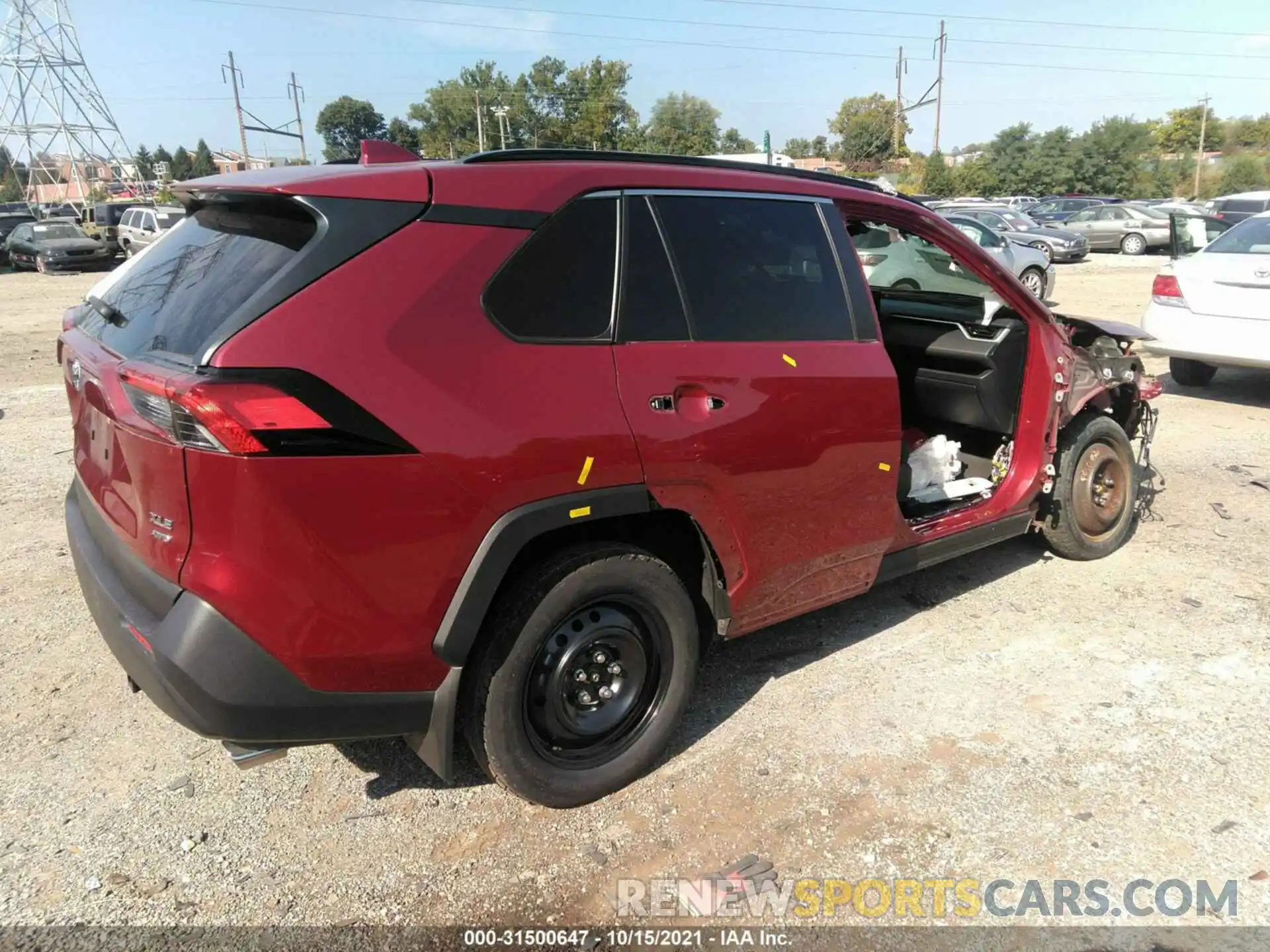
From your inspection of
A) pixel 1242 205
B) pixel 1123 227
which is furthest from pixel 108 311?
pixel 1123 227

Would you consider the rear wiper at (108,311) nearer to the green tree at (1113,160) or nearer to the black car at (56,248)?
the black car at (56,248)

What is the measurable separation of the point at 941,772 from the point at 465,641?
5.67 feet

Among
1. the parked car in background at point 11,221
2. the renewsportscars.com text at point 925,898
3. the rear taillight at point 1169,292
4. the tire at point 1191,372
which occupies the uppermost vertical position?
the parked car in background at point 11,221

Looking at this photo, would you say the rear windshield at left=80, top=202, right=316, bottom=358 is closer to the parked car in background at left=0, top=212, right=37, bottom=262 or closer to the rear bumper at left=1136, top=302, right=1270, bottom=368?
the rear bumper at left=1136, top=302, right=1270, bottom=368

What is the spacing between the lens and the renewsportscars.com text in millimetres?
2367

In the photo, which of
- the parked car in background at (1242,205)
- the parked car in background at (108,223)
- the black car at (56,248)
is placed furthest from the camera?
the parked car in background at (108,223)

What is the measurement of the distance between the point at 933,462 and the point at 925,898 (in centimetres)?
246

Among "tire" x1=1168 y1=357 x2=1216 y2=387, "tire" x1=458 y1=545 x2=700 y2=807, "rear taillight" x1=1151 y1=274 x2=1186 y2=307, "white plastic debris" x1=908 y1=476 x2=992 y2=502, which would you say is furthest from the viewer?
"tire" x1=1168 y1=357 x2=1216 y2=387

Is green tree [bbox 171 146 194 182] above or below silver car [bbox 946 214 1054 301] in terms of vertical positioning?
above

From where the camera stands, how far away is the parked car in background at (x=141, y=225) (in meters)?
23.4

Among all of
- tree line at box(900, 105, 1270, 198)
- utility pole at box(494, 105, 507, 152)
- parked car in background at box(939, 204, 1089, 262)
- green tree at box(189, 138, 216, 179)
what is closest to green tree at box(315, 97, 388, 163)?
green tree at box(189, 138, 216, 179)

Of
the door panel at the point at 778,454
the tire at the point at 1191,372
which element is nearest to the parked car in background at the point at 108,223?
the tire at the point at 1191,372

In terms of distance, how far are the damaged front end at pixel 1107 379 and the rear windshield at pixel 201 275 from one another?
141 inches

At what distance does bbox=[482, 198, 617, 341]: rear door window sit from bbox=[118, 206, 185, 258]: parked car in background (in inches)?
940
